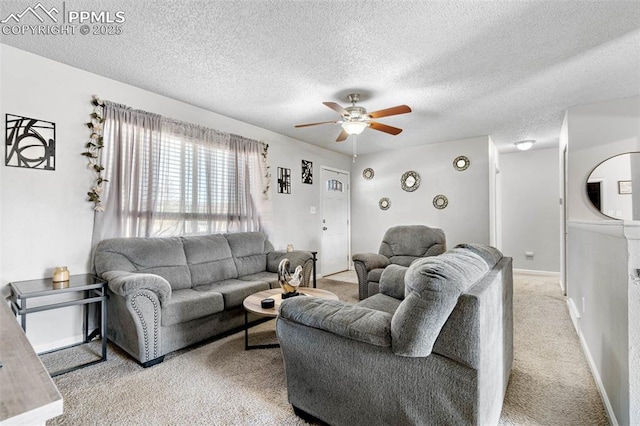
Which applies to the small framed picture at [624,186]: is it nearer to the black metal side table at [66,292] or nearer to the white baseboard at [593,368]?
the white baseboard at [593,368]

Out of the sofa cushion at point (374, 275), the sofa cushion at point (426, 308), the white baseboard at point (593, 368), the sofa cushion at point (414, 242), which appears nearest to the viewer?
the sofa cushion at point (426, 308)

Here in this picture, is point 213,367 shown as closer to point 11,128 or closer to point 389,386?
point 389,386

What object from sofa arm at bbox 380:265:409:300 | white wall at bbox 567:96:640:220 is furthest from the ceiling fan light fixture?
white wall at bbox 567:96:640:220

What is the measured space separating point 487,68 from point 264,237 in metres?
3.17

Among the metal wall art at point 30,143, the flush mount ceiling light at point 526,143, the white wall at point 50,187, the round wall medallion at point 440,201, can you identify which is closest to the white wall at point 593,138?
the flush mount ceiling light at point 526,143

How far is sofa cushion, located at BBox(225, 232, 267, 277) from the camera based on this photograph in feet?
12.2

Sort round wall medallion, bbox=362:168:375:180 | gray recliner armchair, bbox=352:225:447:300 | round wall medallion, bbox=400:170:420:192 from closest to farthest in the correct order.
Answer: gray recliner armchair, bbox=352:225:447:300 < round wall medallion, bbox=400:170:420:192 < round wall medallion, bbox=362:168:375:180

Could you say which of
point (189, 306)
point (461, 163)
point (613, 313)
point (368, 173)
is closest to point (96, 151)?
point (189, 306)

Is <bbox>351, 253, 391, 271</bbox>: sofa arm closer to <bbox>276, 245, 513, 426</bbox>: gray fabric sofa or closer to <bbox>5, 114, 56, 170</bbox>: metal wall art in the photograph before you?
<bbox>276, 245, 513, 426</bbox>: gray fabric sofa

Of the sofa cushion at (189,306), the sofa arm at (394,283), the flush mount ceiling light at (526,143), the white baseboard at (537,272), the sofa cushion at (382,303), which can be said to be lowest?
the white baseboard at (537,272)

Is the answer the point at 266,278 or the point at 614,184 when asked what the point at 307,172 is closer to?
the point at 266,278

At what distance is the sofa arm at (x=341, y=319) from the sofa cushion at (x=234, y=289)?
51.7 inches

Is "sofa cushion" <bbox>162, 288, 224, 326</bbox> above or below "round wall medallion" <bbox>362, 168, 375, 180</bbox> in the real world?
below

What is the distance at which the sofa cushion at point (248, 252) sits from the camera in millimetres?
3705
